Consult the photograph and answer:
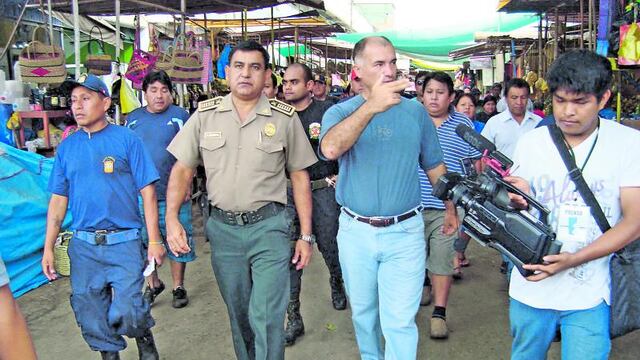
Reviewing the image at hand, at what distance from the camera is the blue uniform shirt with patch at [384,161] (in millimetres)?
2920

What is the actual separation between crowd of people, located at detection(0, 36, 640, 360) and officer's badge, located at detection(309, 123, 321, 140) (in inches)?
41.5

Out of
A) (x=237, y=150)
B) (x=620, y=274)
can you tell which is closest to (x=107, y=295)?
(x=237, y=150)

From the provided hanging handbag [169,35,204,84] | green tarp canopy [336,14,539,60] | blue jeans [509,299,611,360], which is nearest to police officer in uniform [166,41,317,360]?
blue jeans [509,299,611,360]

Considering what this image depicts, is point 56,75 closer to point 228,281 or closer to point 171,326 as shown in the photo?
point 171,326

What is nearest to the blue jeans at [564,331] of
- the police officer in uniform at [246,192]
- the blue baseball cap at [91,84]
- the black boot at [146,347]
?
the police officer in uniform at [246,192]

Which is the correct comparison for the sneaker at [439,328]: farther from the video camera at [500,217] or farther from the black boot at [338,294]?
Result: the video camera at [500,217]

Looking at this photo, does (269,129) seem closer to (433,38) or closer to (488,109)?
(488,109)

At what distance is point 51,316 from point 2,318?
11.6 ft

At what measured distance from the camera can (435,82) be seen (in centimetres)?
432

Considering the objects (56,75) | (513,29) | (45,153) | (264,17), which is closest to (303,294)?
(56,75)

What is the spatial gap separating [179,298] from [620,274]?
11.3ft

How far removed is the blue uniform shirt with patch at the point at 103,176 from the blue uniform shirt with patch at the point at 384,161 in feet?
4.15

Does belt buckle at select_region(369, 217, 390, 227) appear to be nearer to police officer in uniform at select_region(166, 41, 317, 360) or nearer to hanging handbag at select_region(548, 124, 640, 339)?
police officer in uniform at select_region(166, 41, 317, 360)

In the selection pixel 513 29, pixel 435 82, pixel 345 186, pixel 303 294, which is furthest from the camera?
pixel 513 29
